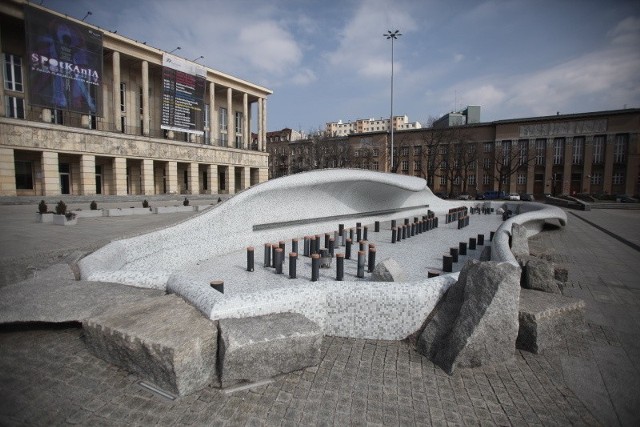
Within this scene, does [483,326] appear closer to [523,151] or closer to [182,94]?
[182,94]

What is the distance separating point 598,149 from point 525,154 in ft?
29.1

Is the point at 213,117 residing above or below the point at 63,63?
below

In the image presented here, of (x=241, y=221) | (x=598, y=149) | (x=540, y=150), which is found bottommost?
(x=241, y=221)

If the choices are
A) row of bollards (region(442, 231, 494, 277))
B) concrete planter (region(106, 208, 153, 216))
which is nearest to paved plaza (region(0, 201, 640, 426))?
row of bollards (region(442, 231, 494, 277))

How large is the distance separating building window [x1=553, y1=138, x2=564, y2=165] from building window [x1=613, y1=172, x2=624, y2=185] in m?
6.70

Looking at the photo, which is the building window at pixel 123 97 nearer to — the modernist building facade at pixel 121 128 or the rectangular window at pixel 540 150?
the modernist building facade at pixel 121 128

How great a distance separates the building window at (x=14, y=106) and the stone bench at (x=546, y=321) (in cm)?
3429

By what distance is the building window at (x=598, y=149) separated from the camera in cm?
4672

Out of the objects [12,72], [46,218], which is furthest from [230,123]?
[46,218]

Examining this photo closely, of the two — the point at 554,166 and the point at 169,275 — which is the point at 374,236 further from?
the point at 554,166

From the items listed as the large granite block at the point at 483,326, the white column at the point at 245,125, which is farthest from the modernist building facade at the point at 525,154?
the large granite block at the point at 483,326

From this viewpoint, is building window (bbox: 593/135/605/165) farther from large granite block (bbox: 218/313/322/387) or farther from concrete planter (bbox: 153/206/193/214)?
large granite block (bbox: 218/313/322/387)

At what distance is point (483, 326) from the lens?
353 centimetres

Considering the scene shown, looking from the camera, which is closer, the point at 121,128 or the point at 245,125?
the point at 121,128
